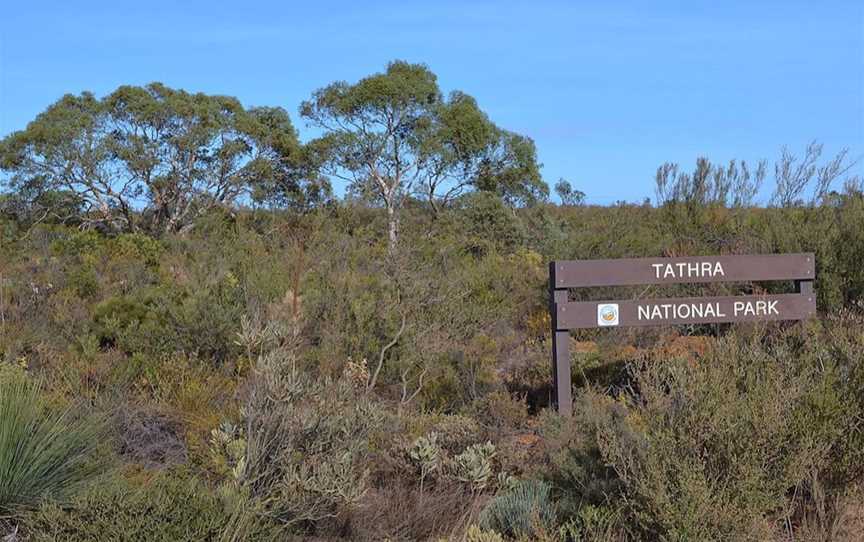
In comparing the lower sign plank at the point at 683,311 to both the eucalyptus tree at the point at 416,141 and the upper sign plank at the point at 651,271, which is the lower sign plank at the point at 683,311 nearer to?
the upper sign plank at the point at 651,271

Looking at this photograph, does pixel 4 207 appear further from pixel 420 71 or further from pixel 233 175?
pixel 420 71

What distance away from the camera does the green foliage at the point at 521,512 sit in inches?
213

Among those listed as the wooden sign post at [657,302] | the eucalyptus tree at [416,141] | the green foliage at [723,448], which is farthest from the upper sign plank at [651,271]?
the eucalyptus tree at [416,141]

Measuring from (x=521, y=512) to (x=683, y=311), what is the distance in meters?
4.12

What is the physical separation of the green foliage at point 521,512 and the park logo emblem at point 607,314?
3286mm

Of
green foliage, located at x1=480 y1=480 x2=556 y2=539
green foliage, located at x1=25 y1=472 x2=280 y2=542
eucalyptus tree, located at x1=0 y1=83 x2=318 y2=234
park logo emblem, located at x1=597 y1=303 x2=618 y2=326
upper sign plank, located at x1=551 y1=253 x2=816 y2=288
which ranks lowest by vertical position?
green foliage, located at x1=480 y1=480 x2=556 y2=539

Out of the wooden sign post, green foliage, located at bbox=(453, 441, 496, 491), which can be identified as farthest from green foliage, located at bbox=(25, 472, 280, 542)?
the wooden sign post

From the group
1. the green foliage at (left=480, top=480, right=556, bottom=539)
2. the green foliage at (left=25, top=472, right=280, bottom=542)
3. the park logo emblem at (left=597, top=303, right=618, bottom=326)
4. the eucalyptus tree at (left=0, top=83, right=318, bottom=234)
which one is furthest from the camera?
the eucalyptus tree at (left=0, top=83, right=318, bottom=234)

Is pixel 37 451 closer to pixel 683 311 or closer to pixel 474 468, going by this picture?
pixel 474 468

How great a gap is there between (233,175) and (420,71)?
571 centimetres

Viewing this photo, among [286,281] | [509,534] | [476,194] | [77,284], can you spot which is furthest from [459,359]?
[476,194]

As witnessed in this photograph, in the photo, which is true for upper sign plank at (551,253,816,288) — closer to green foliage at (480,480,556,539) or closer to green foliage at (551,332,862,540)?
green foliage at (551,332,862,540)

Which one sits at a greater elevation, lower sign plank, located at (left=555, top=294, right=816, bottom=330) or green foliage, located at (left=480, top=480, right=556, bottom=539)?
lower sign plank, located at (left=555, top=294, right=816, bottom=330)

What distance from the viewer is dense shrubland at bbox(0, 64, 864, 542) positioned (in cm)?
495
